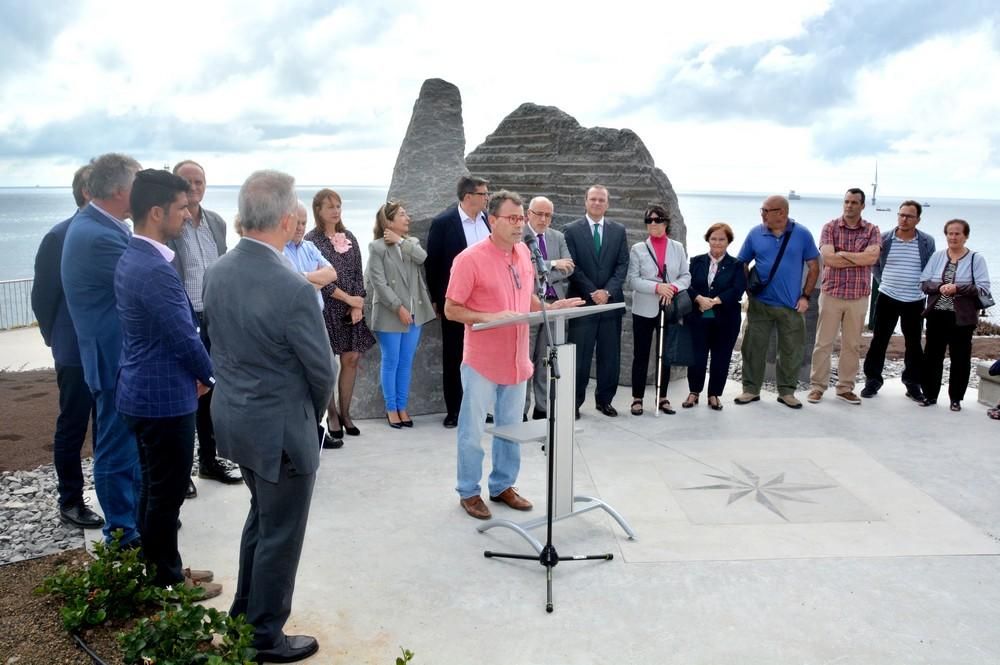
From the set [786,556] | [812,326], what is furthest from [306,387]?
[812,326]

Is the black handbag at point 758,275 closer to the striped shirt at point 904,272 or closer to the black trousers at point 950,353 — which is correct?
the striped shirt at point 904,272

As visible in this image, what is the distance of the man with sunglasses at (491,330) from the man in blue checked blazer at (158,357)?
1.39m

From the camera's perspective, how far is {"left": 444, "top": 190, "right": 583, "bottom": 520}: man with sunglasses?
4.11m

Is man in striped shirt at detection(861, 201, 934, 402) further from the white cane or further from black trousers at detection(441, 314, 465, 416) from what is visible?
black trousers at detection(441, 314, 465, 416)

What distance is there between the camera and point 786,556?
13.0ft

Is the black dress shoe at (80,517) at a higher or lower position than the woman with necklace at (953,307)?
lower

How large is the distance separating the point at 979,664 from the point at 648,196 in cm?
521

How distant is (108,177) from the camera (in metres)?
3.48

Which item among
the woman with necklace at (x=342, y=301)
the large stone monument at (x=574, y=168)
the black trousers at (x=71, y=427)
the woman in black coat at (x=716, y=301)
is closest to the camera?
the black trousers at (x=71, y=427)

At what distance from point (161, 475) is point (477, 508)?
5.75ft

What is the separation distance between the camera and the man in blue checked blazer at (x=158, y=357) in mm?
3084

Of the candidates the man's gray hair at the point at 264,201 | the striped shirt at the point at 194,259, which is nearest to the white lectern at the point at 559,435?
the man's gray hair at the point at 264,201

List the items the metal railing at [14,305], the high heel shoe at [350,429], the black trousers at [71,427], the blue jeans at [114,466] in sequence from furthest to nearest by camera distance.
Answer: the metal railing at [14,305]
the high heel shoe at [350,429]
the black trousers at [71,427]
the blue jeans at [114,466]

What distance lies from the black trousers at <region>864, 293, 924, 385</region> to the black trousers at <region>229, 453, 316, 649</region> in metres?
5.74
